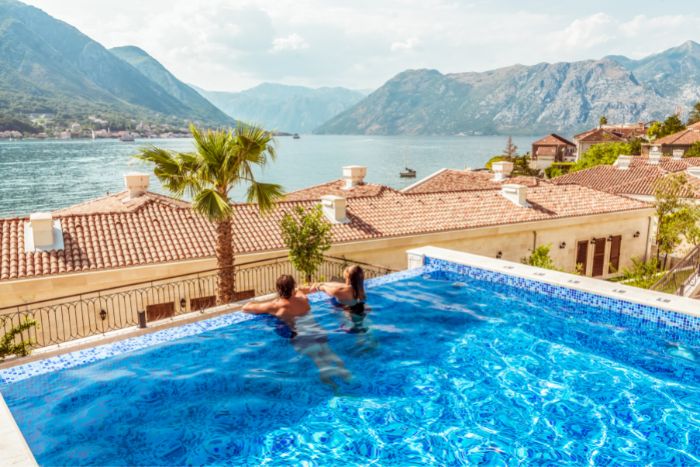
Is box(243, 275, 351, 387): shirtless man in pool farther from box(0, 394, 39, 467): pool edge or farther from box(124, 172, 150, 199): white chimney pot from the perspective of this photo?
box(124, 172, 150, 199): white chimney pot

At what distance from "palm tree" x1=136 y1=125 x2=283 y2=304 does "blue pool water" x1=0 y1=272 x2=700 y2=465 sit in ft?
11.4

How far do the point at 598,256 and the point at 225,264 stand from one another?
65.6ft

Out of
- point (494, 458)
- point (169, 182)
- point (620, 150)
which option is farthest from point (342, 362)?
point (620, 150)

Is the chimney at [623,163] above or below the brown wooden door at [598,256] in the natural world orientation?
above

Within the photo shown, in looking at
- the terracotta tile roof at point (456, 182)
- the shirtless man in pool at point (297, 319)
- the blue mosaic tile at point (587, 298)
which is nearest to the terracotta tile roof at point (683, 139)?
the terracotta tile roof at point (456, 182)

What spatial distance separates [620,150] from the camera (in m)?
77.6

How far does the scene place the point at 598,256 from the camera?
85.7 feet

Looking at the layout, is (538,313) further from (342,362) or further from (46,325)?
(46,325)

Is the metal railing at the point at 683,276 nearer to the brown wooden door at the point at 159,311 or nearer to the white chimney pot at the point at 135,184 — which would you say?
the brown wooden door at the point at 159,311

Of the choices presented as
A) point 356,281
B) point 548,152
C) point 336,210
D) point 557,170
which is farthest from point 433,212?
point 548,152

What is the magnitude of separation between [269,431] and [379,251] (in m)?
12.1

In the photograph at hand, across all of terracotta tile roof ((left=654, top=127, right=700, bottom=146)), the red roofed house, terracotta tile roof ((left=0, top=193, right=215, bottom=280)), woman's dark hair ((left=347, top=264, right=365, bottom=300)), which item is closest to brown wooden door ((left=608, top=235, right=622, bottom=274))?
the red roofed house

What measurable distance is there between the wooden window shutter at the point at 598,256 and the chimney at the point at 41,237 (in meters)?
23.6

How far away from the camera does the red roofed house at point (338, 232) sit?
1502 centimetres
